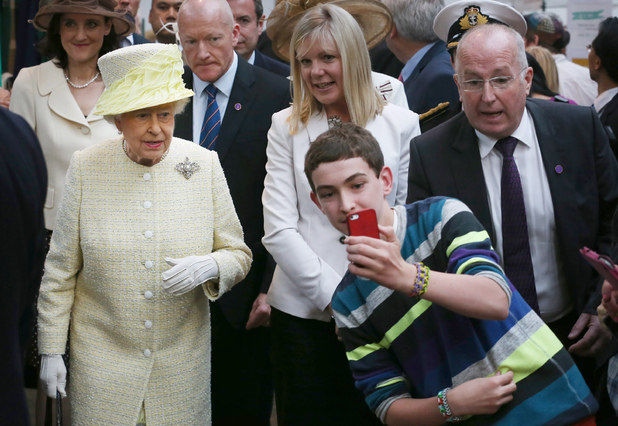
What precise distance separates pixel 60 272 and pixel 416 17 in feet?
7.60

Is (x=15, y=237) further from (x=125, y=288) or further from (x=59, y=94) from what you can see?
(x=59, y=94)

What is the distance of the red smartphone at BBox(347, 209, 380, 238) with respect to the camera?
2096 millimetres

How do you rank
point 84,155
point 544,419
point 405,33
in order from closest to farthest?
point 544,419
point 84,155
point 405,33

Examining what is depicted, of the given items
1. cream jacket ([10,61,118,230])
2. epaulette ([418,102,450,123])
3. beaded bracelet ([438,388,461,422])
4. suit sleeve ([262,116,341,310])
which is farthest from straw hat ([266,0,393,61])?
beaded bracelet ([438,388,461,422])

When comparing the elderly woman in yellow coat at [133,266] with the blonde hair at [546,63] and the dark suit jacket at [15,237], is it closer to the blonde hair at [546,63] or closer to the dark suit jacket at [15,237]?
the dark suit jacket at [15,237]

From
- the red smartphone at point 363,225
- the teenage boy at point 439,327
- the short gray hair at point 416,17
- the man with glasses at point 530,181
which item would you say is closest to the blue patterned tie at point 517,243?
the man with glasses at point 530,181

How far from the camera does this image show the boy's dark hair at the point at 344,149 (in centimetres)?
244

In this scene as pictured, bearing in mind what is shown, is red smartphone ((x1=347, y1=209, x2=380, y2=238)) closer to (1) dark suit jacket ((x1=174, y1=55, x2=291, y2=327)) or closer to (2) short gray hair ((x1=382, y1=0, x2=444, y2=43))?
(1) dark suit jacket ((x1=174, y1=55, x2=291, y2=327))

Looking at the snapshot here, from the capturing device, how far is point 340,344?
11.1ft

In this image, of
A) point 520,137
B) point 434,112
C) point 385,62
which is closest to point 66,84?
point 434,112

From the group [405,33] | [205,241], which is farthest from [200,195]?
[405,33]

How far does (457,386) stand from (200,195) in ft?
4.12

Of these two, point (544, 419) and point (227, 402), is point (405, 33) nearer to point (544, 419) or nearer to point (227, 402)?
point (227, 402)

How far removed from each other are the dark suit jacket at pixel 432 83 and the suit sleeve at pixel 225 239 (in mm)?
1350
